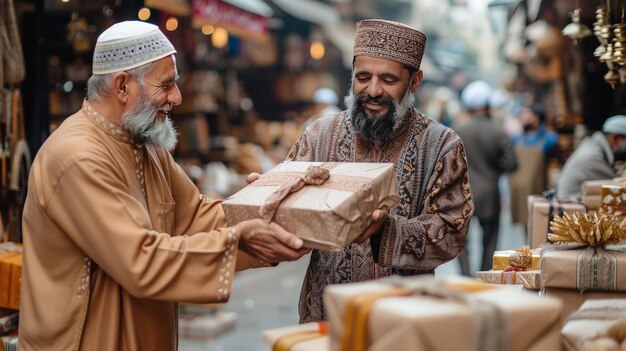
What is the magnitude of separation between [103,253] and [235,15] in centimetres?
703

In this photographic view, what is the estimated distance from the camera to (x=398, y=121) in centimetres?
346

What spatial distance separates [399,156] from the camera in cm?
349

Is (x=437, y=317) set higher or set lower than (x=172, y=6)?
lower

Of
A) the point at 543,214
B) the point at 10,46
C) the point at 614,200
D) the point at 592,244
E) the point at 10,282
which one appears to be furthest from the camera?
the point at 10,46

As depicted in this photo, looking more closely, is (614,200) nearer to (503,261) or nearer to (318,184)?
(503,261)

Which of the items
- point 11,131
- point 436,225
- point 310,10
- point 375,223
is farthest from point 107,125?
point 310,10

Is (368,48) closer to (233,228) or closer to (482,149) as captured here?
(233,228)

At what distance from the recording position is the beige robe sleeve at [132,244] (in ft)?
9.29

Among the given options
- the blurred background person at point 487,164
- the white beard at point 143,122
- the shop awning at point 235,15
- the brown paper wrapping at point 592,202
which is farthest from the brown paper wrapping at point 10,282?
the blurred background person at point 487,164

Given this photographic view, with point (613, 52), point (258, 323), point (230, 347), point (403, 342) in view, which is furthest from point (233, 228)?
point (258, 323)

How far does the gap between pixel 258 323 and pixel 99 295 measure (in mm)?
5176

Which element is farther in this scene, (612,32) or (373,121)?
(612,32)

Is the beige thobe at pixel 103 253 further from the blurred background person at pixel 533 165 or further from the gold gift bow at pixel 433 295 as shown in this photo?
the blurred background person at pixel 533 165

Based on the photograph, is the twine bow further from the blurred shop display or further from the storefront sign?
the storefront sign
